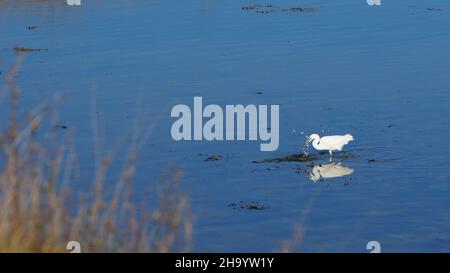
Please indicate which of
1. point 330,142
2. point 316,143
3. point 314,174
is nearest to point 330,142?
point 330,142

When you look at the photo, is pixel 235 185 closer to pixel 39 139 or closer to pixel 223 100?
pixel 39 139

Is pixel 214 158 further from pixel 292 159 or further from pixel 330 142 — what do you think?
pixel 330 142

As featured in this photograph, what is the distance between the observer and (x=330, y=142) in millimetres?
17344

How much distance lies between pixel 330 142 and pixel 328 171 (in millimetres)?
656

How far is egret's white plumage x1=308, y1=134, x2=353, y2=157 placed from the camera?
17.3m

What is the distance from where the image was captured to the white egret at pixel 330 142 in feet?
56.9

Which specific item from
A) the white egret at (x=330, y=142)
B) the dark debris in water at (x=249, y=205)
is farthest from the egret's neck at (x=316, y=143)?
the dark debris in water at (x=249, y=205)

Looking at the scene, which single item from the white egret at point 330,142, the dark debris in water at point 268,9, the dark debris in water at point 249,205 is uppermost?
the dark debris in water at point 268,9

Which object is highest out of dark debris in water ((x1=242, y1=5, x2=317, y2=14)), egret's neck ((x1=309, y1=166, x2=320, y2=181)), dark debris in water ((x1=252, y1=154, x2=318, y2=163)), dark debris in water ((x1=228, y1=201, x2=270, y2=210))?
dark debris in water ((x1=242, y1=5, x2=317, y2=14))

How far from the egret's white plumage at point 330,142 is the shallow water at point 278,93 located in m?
0.24

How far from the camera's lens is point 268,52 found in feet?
91.5

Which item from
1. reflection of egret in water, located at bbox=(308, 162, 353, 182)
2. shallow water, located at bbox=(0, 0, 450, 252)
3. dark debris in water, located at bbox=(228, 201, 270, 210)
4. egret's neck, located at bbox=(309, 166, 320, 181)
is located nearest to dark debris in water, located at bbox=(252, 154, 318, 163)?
shallow water, located at bbox=(0, 0, 450, 252)

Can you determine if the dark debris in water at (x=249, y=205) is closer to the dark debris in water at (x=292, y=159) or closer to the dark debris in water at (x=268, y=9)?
the dark debris in water at (x=292, y=159)

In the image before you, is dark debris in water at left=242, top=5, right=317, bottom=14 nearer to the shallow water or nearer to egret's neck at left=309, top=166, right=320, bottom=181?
the shallow water
